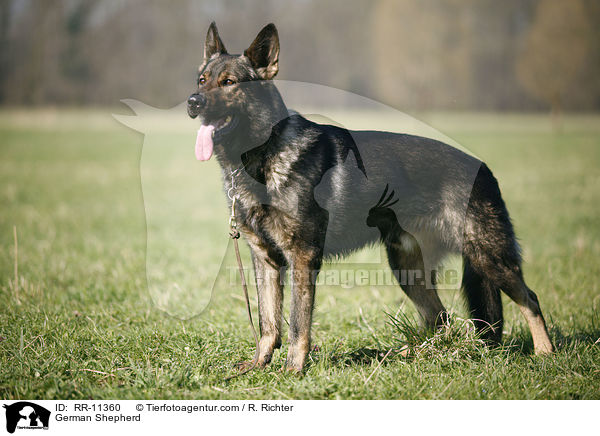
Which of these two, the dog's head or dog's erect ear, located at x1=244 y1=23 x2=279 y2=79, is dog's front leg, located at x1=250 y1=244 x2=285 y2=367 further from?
dog's erect ear, located at x1=244 y1=23 x2=279 y2=79

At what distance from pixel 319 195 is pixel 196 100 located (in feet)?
3.19

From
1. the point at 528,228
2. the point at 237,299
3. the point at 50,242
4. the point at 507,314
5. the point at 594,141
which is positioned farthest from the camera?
the point at 594,141

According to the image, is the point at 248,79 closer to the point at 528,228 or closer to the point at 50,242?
the point at 50,242

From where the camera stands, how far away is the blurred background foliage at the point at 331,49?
83.9 ft

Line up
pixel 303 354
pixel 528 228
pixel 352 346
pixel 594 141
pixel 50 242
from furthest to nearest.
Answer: pixel 594 141
pixel 528 228
pixel 50 242
pixel 352 346
pixel 303 354

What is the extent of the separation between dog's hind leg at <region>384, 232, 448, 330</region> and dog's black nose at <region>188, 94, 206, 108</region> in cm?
159

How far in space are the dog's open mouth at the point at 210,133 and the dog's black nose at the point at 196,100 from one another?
0.47ft

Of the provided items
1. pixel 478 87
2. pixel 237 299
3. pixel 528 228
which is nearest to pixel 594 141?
pixel 528 228

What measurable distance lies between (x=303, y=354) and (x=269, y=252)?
705 mm

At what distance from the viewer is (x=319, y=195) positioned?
3031mm

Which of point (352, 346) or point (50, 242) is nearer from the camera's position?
point (352, 346)
